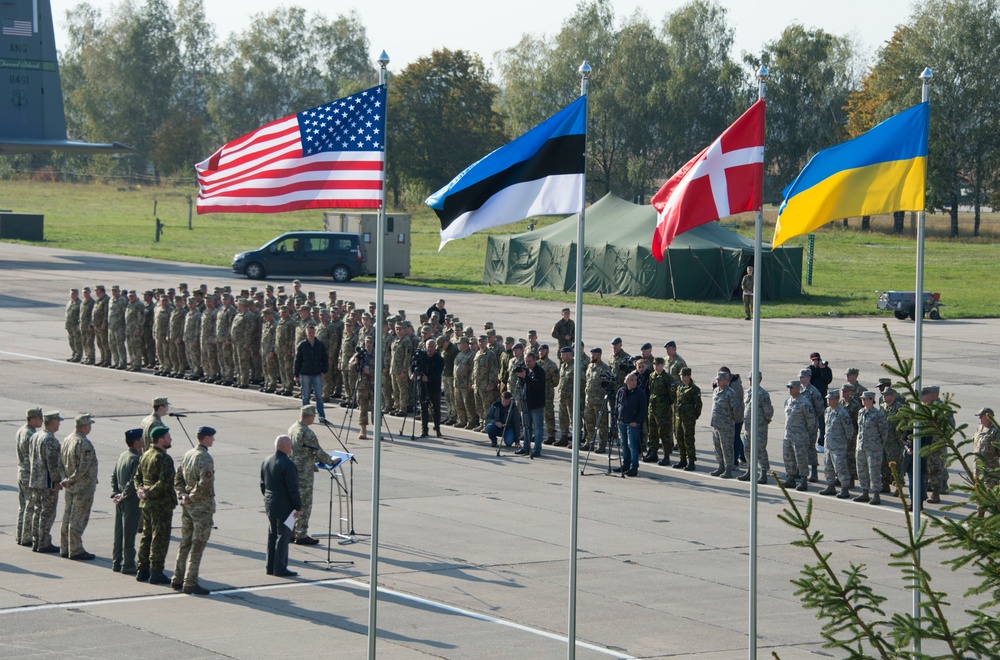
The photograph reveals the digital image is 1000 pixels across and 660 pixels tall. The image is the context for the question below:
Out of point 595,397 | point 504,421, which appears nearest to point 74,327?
point 504,421

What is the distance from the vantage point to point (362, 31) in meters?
120

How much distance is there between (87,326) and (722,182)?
62.7 feet

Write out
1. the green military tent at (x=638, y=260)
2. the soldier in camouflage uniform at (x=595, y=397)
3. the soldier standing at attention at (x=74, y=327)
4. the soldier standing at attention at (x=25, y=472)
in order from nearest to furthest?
the soldier standing at attention at (x=25, y=472) → the soldier in camouflage uniform at (x=595, y=397) → the soldier standing at attention at (x=74, y=327) → the green military tent at (x=638, y=260)

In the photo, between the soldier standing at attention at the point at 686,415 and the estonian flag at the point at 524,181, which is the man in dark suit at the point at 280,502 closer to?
the estonian flag at the point at 524,181

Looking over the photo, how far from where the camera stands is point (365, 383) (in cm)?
1984

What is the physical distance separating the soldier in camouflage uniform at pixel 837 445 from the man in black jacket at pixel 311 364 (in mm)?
7954

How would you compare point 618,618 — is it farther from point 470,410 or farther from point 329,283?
point 329,283

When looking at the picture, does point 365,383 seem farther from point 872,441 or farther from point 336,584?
point 336,584

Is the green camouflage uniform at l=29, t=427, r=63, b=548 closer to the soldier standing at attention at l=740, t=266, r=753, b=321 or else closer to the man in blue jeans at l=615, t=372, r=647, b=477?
the man in blue jeans at l=615, t=372, r=647, b=477

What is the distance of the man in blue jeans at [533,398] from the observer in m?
18.8

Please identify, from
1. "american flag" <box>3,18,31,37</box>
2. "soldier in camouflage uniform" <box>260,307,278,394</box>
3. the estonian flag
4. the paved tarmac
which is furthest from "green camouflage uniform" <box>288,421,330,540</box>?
"american flag" <box>3,18,31,37</box>

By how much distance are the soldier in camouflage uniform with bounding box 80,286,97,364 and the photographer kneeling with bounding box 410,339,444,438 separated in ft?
29.7

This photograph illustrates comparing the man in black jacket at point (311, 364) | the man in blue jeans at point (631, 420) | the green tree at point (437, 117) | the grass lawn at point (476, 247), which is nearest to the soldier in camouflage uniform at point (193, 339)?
the man in black jacket at point (311, 364)

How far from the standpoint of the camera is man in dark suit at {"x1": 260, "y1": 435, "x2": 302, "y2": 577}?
1227cm
